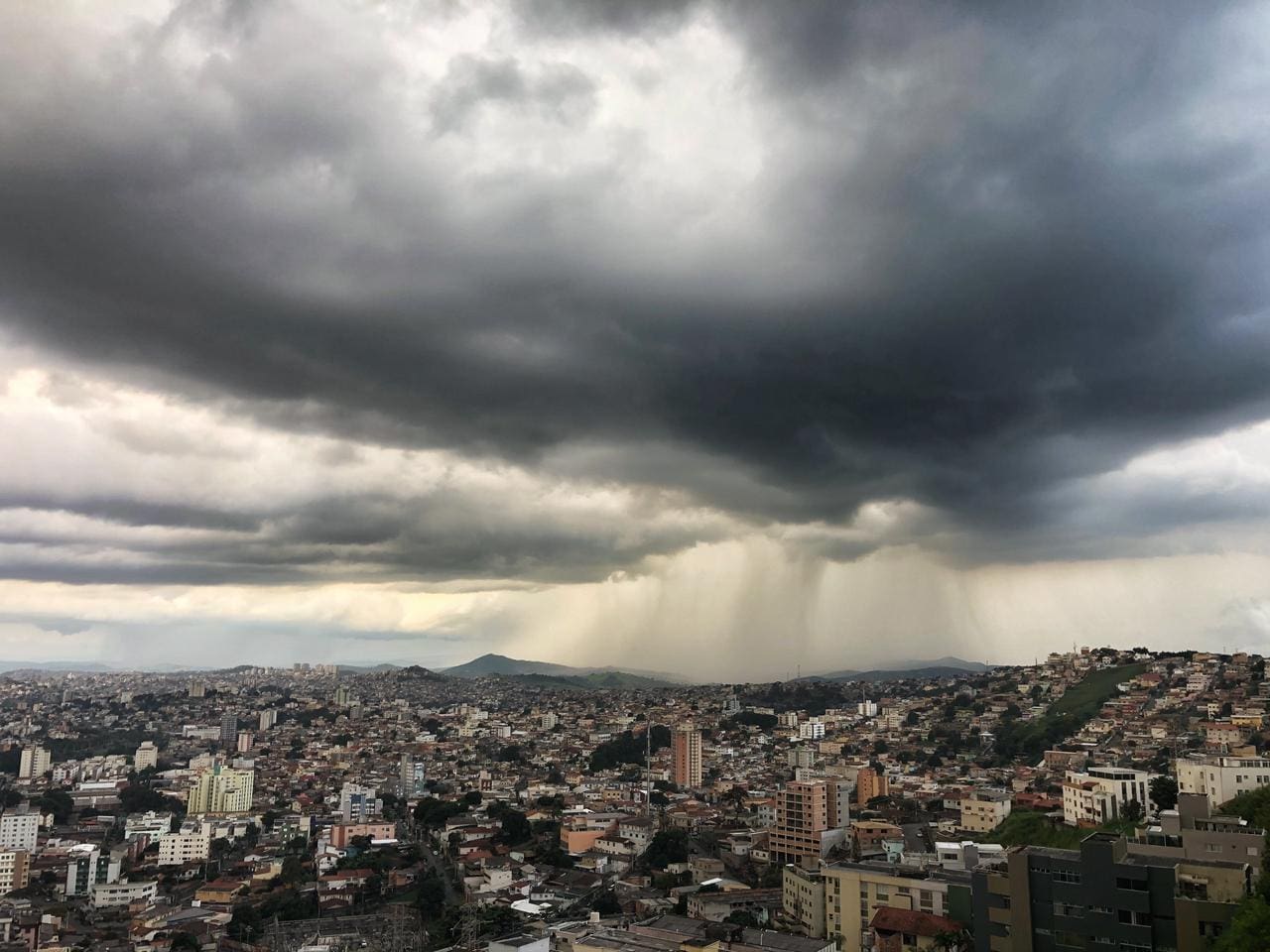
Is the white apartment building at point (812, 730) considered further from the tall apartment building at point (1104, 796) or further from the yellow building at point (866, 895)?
the yellow building at point (866, 895)

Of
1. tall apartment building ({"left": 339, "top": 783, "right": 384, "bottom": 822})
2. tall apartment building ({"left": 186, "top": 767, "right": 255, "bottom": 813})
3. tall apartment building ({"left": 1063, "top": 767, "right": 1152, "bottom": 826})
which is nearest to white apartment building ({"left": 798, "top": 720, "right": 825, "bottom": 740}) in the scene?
tall apartment building ({"left": 339, "top": 783, "right": 384, "bottom": 822})

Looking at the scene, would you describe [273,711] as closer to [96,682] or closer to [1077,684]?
[96,682]

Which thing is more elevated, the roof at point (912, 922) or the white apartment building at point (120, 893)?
the roof at point (912, 922)

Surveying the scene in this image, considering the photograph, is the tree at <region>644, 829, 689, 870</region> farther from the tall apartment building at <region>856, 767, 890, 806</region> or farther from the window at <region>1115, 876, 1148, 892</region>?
the window at <region>1115, 876, 1148, 892</region>

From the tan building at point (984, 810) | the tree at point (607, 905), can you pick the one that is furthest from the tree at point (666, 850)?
the tan building at point (984, 810)

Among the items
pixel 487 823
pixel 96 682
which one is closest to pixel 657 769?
pixel 487 823
